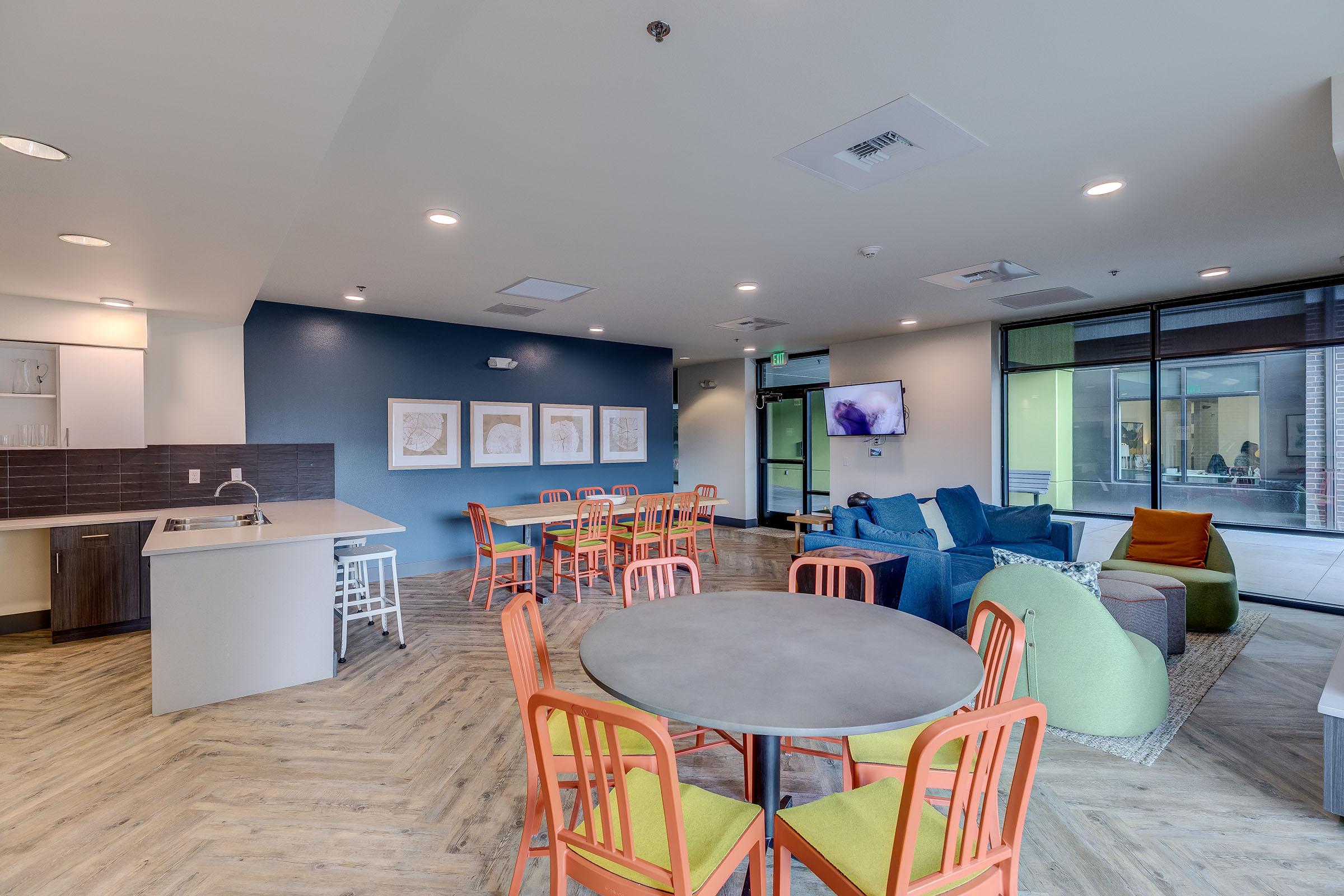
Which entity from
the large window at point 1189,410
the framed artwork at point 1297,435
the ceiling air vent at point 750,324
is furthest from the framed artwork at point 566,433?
the framed artwork at point 1297,435

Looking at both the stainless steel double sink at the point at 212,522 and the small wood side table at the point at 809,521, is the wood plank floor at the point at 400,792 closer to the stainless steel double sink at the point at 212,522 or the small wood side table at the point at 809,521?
the stainless steel double sink at the point at 212,522

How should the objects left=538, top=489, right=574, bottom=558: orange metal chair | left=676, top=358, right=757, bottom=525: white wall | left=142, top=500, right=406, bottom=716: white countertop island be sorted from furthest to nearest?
1. left=676, top=358, right=757, bottom=525: white wall
2. left=538, top=489, right=574, bottom=558: orange metal chair
3. left=142, top=500, right=406, bottom=716: white countertop island

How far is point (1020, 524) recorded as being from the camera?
562cm

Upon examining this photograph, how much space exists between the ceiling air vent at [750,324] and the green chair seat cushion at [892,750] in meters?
4.92

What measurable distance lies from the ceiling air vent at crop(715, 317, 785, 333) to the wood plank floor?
403 cm

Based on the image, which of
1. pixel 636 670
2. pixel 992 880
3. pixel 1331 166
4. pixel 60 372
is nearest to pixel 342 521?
pixel 60 372

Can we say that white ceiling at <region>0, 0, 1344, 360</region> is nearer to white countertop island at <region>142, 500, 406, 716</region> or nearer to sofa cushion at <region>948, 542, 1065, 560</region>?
white countertop island at <region>142, 500, 406, 716</region>

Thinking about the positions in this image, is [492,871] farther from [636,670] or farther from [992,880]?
[992,880]

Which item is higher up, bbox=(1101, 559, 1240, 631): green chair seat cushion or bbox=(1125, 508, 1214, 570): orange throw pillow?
bbox=(1125, 508, 1214, 570): orange throw pillow

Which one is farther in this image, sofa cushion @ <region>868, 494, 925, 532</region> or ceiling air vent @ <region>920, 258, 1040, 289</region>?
sofa cushion @ <region>868, 494, 925, 532</region>

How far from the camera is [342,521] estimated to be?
3.96 meters

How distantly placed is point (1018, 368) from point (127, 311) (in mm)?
8118

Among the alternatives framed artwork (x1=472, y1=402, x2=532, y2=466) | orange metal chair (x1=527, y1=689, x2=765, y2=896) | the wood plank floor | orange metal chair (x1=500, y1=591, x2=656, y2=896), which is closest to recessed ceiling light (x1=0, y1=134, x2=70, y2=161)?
orange metal chair (x1=500, y1=591, x2=656, y2=896)

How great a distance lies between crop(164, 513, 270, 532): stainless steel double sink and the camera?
13.4ft
